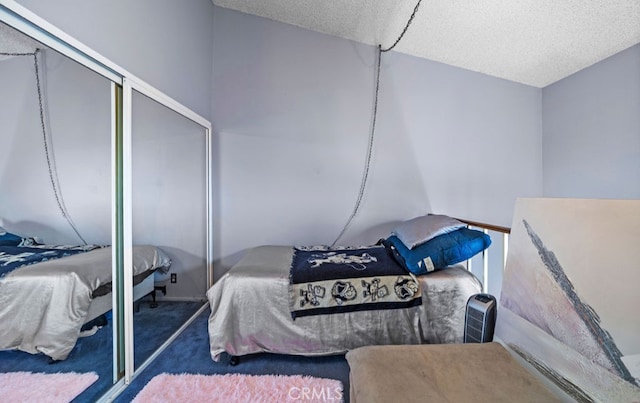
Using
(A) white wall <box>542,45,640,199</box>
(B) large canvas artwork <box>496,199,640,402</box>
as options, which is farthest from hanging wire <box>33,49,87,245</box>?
(A) white wall <box>542,45,640,199</box>

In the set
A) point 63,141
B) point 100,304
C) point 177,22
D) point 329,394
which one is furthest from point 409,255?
point 177,22

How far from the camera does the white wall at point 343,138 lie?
3002mm

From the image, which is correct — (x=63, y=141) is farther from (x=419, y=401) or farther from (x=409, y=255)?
(x=409, y=255)

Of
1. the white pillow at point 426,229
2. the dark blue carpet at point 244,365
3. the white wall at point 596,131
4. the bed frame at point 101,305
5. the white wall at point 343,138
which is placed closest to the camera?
the bed frame at point 101,305

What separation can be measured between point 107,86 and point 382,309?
2184 mm

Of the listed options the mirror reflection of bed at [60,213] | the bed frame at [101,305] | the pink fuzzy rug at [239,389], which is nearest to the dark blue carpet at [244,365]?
the pink fuzzy rug at [239,389]

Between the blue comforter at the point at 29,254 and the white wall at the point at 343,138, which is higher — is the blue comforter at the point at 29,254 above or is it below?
below

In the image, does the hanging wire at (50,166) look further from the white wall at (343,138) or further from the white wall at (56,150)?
the white wall at (343,138)

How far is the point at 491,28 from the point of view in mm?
2340

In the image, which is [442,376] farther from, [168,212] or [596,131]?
[596,131]

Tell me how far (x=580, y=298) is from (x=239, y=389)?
171cm

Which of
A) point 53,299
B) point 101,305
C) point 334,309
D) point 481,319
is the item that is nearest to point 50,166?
point 53,299

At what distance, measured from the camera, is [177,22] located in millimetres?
2242

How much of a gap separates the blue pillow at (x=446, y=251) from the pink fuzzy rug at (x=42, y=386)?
6.77ft
